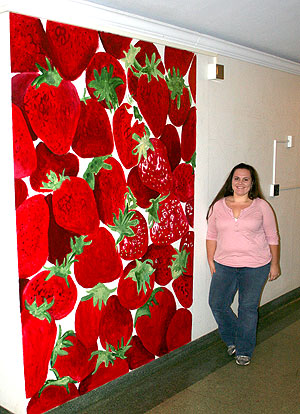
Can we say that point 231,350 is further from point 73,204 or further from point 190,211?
point 73,204

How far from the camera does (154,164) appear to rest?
2.97m

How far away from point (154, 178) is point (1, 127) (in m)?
1.05

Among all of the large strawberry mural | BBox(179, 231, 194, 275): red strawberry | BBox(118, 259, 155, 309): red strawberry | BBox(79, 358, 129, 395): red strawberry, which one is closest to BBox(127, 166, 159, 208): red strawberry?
the large strawberry mural

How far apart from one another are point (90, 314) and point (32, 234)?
2.03ft

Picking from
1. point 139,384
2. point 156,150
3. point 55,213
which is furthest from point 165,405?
point 156,150

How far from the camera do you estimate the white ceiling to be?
263 cm

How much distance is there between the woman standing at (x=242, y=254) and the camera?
331cm

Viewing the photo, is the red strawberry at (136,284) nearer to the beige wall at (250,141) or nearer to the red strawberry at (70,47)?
the beige wall at (250,141)

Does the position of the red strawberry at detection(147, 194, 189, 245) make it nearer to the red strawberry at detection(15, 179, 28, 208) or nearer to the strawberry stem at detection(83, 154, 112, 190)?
the strawberry stem at detection(83, 154, 112, 190)

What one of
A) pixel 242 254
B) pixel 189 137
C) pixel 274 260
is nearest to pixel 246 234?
pixel 242 254

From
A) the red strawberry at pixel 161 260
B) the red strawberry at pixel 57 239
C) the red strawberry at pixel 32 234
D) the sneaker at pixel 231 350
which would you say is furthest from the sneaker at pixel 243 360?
the red strawberry at pixel 32 234

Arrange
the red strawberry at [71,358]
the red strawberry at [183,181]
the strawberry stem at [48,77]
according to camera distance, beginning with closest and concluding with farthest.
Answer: the strawberry stem at [48,77] < the red strawberry at [71,358] < the red strawberry at [183,181]

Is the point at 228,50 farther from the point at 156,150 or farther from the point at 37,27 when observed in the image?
the point at 37,27

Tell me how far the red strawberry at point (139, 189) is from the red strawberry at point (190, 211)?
37 centimetres
